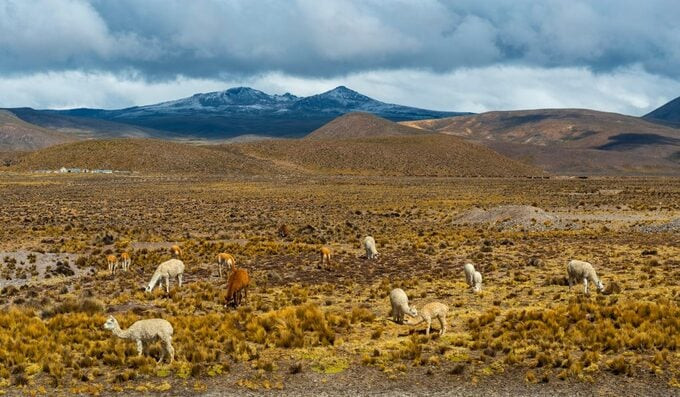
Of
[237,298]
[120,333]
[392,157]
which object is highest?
[392,157]

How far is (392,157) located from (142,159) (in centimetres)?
6623

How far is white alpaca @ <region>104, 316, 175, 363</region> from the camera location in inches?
504

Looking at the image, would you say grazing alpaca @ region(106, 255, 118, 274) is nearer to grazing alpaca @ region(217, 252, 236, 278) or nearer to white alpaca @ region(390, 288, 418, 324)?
grazing alpaca @ region(217, 252, 236, 278)

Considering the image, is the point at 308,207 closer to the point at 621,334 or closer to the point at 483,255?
the point at 483,255

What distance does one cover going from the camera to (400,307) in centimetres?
1559

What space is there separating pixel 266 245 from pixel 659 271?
59.6 feet

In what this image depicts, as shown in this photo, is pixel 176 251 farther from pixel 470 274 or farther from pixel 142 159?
pixel 142 159

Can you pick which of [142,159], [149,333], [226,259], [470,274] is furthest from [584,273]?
[142,159]

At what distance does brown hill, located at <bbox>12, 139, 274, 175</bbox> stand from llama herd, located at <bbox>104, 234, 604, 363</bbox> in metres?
123

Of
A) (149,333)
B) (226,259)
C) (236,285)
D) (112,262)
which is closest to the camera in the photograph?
(149,333)

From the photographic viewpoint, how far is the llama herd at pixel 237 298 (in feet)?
42.3

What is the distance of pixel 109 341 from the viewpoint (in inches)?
543

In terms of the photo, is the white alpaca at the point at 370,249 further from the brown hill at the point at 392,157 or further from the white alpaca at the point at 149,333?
the brown hill at the point at 392,157

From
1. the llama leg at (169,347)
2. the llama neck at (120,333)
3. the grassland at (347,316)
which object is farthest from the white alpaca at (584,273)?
the llama neck at (120,333)
